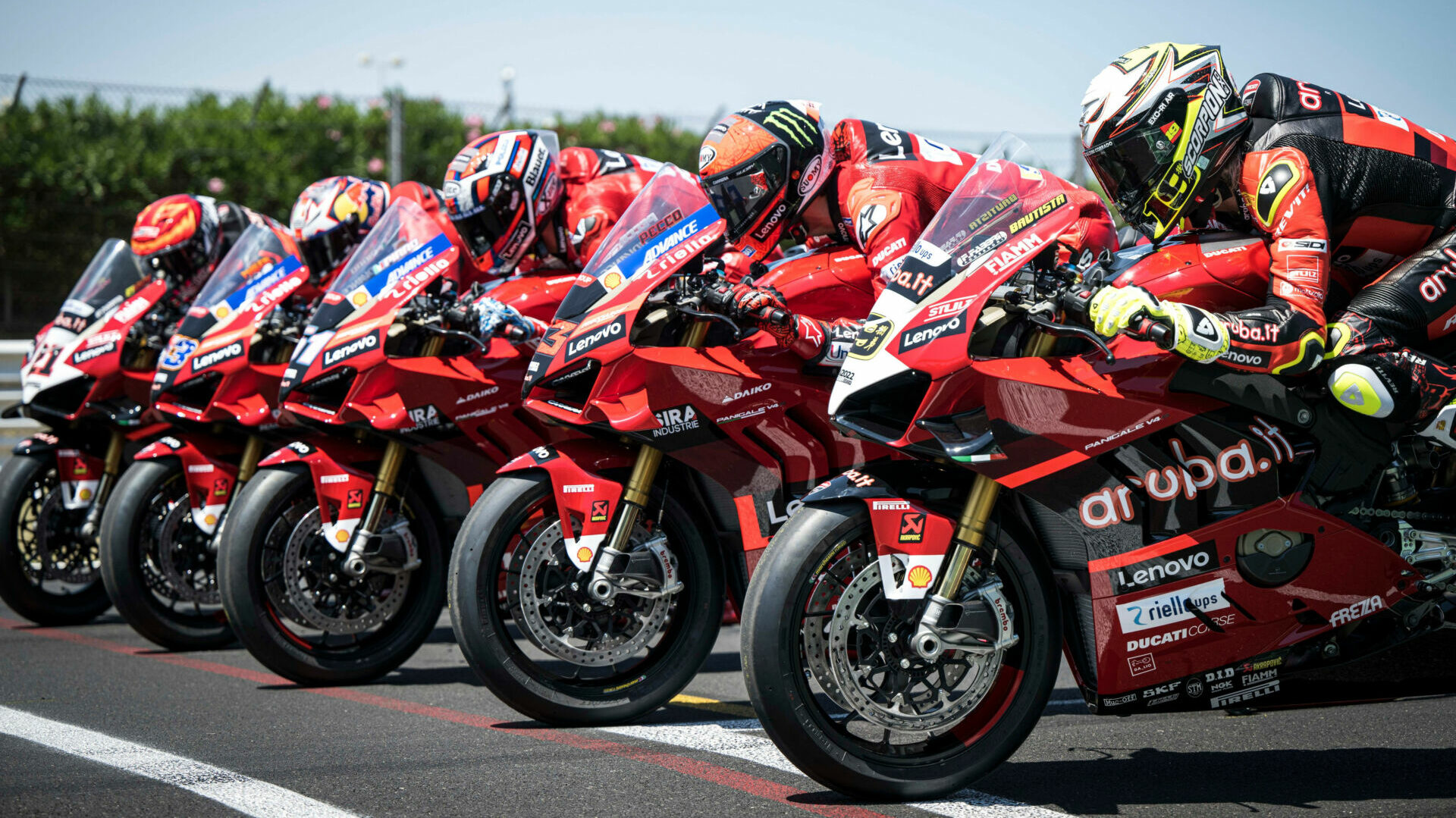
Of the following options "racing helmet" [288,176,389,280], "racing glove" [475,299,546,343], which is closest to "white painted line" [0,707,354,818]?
"racing glove" [475,299,546,343]

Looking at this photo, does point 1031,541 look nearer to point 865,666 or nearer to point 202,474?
point 865,666

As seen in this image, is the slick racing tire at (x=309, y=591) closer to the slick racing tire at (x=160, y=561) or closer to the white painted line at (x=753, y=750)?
the slick racing tire at (x=160, y=561)

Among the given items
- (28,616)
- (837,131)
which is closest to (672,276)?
(837,131)

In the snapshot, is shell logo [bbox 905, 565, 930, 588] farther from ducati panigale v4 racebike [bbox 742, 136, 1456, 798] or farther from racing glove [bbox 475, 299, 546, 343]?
racing glove [bbox 475, 299, 546, 343]

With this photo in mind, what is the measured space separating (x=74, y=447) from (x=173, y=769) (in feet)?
14.5

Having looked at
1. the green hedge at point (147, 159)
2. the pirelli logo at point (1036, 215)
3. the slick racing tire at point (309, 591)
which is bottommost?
the slick racing tire at point (309, 591)

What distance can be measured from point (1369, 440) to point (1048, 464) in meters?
1.02

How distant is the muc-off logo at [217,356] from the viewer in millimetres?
6734

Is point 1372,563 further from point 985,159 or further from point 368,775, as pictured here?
point 368,775

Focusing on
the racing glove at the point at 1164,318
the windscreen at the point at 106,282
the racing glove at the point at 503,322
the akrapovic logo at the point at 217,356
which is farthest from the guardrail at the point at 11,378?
the racing glove at the point at 1164,318

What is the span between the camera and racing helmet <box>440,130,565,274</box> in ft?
20.3

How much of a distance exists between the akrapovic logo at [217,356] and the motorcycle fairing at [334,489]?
3.20 ft

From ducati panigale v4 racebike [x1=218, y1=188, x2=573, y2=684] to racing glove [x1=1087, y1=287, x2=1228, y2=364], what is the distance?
2724mm

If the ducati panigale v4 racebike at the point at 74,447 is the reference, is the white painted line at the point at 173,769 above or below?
below
